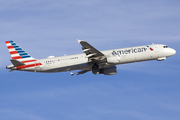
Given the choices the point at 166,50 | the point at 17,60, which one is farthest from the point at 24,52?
the point at 166,50

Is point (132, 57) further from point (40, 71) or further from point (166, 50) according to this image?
point (40, 71)

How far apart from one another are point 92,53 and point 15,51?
17588mm

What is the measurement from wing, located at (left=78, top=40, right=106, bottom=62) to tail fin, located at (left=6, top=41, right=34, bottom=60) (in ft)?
45.6

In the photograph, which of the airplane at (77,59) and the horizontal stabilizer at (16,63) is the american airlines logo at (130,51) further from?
the horizontal stabilizer at (16,63)

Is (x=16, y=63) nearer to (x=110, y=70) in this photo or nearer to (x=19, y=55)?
(x=19, y=55)

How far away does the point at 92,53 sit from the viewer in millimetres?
56625

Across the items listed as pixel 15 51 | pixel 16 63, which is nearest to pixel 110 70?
pixel 16 63

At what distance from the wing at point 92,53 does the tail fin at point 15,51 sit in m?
13.9

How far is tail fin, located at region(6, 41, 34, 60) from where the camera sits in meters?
58.8

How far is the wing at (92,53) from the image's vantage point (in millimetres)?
53519

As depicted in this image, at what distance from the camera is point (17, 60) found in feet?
181

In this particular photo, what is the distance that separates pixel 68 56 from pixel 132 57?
14.6m

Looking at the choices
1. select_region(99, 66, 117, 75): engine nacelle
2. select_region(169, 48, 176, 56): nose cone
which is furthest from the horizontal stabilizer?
select_region(169, 48, 176, 56): nose cone

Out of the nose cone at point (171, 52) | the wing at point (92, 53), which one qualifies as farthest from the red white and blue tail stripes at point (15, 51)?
the nose cone at point (171, 52)
